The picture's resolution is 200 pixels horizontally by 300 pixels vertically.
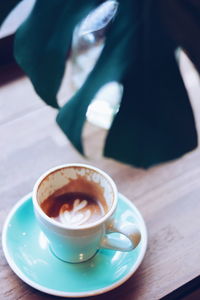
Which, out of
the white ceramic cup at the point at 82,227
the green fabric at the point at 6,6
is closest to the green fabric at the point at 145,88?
the green fabric at the point at 6,6

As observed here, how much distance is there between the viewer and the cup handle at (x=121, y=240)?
0.56 metres

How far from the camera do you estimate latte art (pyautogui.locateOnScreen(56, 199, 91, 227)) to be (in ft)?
1.92

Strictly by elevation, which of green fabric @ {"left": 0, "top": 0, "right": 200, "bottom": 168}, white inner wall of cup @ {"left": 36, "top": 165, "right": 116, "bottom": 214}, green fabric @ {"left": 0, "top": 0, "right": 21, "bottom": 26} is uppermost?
green fabric @ {"left": 0, "top": 0, "right": 21, "bottom": 26}

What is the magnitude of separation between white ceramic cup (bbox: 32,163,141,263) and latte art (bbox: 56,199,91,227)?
0.02 metres

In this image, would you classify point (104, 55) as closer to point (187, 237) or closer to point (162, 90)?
point (162, 90)

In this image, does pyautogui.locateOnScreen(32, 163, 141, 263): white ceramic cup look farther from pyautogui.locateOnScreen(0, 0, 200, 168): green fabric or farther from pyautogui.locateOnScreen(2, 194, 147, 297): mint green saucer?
pyautogui.locateOnScreen(0, 0, 200, 168): green fabric

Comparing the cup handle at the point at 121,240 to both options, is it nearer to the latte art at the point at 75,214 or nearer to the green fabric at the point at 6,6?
the latte art at the point at 75,214

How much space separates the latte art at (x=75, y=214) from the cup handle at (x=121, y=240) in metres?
0.04

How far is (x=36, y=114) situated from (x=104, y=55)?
421mm

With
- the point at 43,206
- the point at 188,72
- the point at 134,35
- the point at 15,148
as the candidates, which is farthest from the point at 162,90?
the point at 188,72

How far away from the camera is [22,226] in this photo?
0.62 m

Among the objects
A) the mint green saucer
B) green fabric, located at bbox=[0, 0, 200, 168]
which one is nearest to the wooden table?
the mint green saucer

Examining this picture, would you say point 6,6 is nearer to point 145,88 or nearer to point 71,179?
point 145,88

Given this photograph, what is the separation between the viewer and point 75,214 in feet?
1.96
